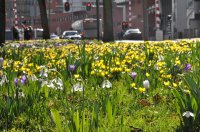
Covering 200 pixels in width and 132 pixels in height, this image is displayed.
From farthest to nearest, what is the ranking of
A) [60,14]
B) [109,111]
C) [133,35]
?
[60,14], [133,35], [109,111]

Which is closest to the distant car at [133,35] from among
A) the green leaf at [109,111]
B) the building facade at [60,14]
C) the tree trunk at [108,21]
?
the tree trunk at [108,21]

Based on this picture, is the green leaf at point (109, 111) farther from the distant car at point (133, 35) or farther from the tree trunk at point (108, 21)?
the distant car at point (133, 35)

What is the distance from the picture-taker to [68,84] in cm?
445

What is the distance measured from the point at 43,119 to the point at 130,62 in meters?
2.71

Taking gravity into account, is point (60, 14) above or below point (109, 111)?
above

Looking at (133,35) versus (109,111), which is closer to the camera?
(109,111)

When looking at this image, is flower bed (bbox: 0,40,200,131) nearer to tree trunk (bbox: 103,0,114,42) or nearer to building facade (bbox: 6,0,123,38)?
tree trunk (bbox: 103,0,114,42)

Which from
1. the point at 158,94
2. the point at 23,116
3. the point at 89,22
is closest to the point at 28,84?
the point at 23,116

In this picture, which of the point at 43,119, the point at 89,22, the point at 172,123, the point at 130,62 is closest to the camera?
the point at 172,123

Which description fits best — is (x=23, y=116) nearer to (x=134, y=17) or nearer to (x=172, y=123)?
(x=172, y=123)

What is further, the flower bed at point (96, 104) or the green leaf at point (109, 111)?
the green leaf at point (109, 111)

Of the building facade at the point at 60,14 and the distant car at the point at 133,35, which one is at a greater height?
the building facade at the point at 60,14

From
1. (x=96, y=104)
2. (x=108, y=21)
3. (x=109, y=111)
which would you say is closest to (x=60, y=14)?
(x=108, y=21)

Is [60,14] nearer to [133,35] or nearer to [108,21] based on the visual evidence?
[133,35]
